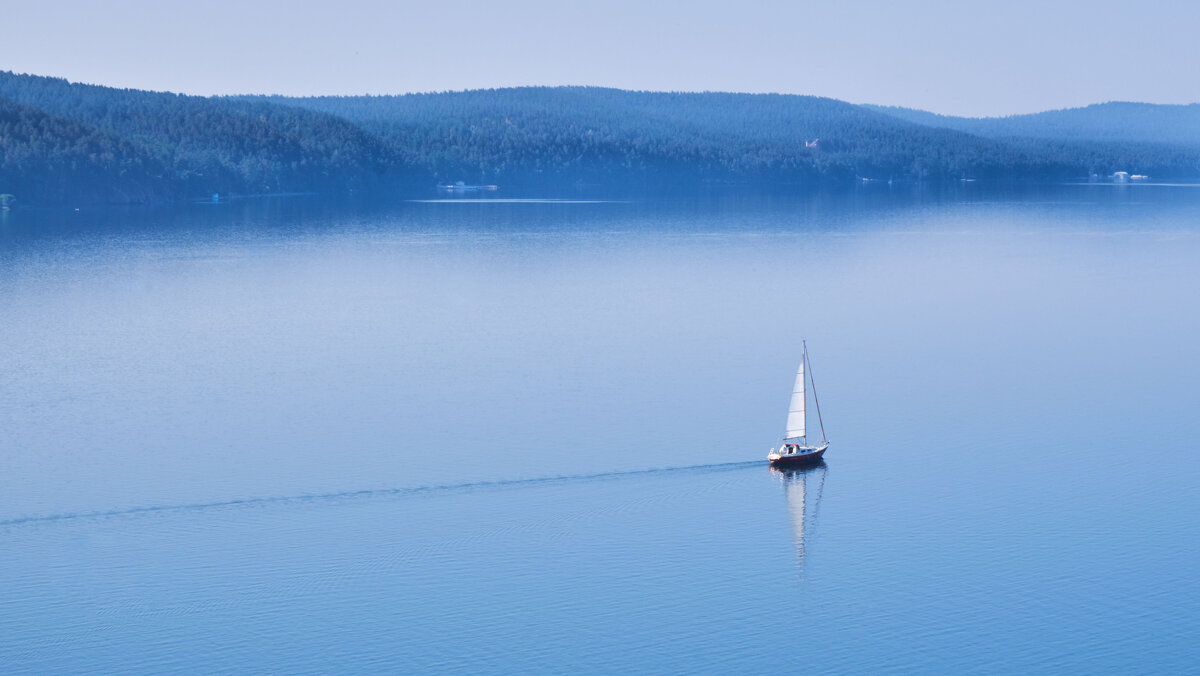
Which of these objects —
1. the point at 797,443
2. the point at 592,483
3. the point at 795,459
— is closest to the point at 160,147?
the point at 797,443

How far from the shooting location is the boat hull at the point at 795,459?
28.8 metres

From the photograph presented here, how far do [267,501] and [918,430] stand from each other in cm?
1467

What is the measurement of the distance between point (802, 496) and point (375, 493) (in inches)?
325

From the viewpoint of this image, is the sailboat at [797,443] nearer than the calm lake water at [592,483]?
No

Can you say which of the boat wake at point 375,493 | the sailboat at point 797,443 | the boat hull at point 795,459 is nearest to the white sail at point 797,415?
the sailboat at point 797,443

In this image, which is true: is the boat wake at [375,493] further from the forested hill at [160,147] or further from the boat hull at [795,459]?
the forested hill at [160,147]

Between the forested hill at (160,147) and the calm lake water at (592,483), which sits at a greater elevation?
the forested hill at (160,147)

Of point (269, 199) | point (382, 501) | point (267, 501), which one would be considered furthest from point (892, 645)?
point (269, 199)

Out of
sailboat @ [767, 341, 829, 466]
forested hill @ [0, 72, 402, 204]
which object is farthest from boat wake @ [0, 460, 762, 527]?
forested hill @ [0, 72, 402, 204]

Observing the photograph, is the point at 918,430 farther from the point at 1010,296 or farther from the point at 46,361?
the point at 1010,296

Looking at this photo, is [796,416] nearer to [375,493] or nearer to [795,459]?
[795,459]

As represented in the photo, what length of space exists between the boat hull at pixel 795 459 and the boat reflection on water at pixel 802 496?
8 cm

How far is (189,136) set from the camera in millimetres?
149750

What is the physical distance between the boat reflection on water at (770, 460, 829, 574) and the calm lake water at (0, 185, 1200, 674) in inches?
4.2
